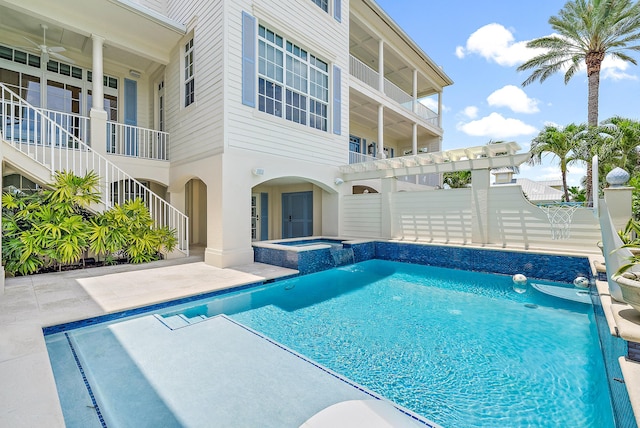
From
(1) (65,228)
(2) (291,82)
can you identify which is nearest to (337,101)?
(2) (291,82)

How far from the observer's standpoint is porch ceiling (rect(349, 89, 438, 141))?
1344 cm

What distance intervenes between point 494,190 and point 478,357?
19.6 ft

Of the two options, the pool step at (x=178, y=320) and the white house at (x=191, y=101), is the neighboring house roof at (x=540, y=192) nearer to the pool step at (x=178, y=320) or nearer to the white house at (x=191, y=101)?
the white house at (x=191, y=101)

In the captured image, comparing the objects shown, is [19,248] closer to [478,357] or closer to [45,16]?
[45,16]

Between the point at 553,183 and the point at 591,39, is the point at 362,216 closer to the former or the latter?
the point at 591,39

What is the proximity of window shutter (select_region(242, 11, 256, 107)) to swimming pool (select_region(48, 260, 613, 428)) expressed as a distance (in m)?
4.86

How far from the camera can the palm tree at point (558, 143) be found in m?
13.9

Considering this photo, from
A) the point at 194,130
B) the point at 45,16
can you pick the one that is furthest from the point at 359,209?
the point at 45,16

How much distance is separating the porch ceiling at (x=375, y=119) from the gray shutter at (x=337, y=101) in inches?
62.7

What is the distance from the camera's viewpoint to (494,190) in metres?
8.14

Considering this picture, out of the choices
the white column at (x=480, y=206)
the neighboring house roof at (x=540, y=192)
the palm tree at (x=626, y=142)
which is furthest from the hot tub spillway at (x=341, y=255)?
the neighboring house roof at (x=540, y=192)

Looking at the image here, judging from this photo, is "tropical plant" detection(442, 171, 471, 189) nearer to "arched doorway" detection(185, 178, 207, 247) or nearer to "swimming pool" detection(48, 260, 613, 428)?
"swimming pool" detection(48, 260, 613, 428)

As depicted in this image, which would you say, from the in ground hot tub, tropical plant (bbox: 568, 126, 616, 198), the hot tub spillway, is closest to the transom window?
the in ground hot tub

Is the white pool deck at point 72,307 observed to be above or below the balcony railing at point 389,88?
below
